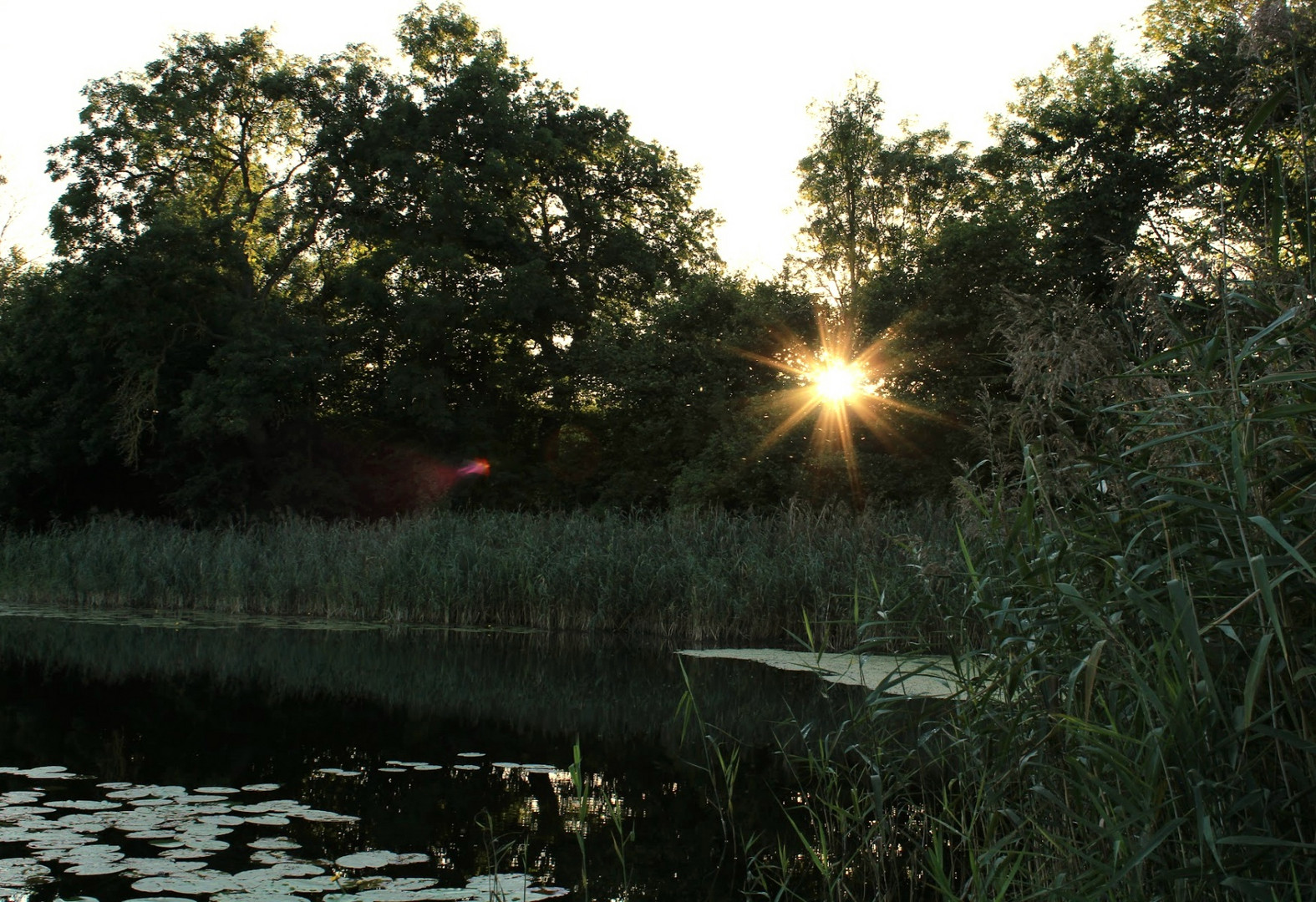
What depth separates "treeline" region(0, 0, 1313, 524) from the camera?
1977 cm

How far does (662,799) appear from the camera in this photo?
208 inches

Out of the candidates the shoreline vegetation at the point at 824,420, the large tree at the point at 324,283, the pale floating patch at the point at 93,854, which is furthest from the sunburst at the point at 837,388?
the pale floating patch at the point at 93,854

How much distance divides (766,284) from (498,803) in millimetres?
17534

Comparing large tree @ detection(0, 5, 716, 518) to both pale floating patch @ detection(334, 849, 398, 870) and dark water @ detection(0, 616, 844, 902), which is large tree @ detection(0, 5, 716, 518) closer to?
dark water @ detection(0, 616, 844, 902)

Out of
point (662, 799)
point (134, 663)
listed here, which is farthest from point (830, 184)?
point (662, 799)

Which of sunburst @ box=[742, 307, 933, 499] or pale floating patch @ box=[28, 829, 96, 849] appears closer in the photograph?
pale floating patch @ box=[28, 829, 96, 849]

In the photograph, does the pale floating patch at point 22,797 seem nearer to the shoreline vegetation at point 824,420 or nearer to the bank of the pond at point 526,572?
the shoreline vegetation at point 824,420

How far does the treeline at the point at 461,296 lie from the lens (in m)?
19.8

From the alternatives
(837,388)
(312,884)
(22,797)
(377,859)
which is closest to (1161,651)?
(312,884)

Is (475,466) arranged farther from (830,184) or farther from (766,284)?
(830,184)

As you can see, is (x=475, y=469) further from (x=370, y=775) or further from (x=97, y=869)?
(x=97, y=869)

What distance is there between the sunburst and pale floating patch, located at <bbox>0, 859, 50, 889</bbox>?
16.0 m

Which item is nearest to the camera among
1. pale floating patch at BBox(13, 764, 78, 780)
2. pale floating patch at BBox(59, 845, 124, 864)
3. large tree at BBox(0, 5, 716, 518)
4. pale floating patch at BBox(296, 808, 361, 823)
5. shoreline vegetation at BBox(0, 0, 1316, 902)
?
shoreline vegetation at BBox(0, 0, 1316, 902)

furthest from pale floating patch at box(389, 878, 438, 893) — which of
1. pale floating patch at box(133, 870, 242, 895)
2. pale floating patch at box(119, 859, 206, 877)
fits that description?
pale floating patch at box(119, 859, 206, 877)
